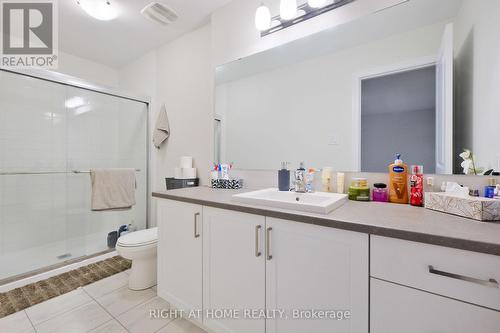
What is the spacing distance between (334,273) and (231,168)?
1196mm

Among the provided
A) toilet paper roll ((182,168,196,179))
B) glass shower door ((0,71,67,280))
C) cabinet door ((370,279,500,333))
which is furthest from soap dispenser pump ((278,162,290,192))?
glass shower door ((0,71,67,280))

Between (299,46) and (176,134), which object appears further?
(176,134)

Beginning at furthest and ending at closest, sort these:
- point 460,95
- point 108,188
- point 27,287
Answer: point 108,188 < point 27,287 < point 460,95

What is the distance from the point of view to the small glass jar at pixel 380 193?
1.21 m

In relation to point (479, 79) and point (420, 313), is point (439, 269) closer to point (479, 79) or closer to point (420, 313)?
point (420, 313)

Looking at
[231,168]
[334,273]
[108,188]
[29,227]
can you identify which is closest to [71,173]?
[108,188]

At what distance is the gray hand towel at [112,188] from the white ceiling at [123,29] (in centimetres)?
144

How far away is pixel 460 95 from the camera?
1.07 meters

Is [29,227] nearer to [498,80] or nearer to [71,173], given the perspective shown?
[71,173]

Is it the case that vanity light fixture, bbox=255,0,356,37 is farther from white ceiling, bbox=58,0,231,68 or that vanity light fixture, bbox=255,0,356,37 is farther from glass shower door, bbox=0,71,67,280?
glass shower door, bbox=0,71,67,280

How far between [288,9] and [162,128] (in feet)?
5.65

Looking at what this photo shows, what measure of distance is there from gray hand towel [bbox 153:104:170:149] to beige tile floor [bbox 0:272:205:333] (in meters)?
1.50

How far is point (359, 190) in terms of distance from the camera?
1230mm

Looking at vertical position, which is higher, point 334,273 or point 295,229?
point 295,229
